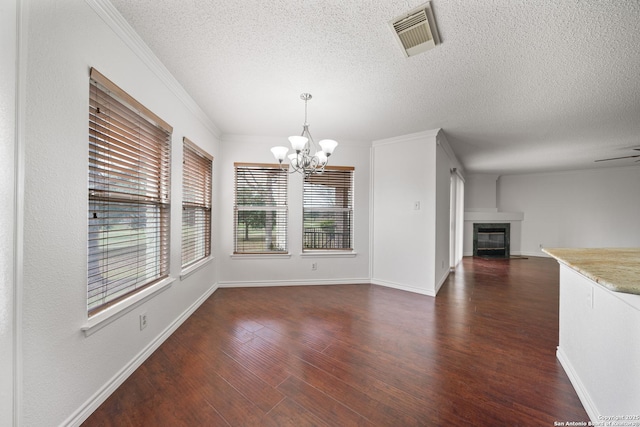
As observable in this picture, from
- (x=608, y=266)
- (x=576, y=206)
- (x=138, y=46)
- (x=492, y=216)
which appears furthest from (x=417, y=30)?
(x=576, y=206)

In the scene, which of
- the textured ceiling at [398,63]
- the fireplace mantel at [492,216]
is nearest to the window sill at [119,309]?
the textured ceiling at [398,63]

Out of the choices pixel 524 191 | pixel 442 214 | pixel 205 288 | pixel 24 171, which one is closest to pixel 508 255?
pixel 524 191

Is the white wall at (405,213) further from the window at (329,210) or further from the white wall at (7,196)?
the white wall at (7,196)

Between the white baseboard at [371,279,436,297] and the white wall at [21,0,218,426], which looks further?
the white baseboard at [371,279,436,297]

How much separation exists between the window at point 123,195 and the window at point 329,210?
7.11 ft

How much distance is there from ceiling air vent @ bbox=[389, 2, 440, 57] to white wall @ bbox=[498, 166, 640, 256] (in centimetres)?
761

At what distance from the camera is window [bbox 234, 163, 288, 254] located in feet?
12.8

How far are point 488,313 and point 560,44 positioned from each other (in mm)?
2729

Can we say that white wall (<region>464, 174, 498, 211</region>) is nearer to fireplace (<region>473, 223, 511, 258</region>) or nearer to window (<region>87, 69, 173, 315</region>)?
fireplace (<region>473, 223, 511, 258</region>)


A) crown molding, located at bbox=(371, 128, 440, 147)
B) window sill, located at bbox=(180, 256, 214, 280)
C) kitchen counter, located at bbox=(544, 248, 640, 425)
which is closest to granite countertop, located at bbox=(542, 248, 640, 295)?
kitchen counter, located at bbox=(544, 248, 640, 425)

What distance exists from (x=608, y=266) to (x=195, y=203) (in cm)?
356

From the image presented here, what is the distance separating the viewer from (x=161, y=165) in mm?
2258

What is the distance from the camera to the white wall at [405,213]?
3.63 metres

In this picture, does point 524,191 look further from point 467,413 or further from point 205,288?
point 205,288
